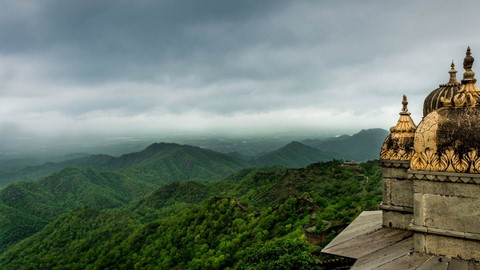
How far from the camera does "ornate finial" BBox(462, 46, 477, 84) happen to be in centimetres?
1075

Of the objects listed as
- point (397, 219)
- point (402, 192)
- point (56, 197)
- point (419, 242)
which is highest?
point (402, 192)

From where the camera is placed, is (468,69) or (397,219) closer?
(468,69)

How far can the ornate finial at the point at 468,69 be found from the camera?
35.3ft

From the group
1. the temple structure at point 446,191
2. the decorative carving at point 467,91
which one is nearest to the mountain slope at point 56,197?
the temple structure at point 446,191

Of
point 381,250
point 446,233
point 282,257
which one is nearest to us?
point 446,233

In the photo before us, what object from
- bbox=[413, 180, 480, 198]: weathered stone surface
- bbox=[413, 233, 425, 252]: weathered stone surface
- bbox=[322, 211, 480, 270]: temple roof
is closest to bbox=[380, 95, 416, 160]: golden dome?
bbox=[322, 211, 480, 270]: temple roof

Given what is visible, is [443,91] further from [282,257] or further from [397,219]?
[282,257]

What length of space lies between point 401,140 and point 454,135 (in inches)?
165

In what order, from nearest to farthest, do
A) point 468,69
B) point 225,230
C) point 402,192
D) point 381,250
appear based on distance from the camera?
point 468,69 → point 381,250 → point 402,192 → point 225,230

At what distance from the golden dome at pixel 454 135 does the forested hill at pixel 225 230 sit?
1120cm

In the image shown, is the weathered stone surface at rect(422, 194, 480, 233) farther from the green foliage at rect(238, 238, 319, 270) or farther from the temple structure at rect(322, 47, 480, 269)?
the green foliage at rect(238, 238, 319, 270)

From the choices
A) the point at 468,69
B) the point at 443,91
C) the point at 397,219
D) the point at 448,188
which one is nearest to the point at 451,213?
the point at 448,188

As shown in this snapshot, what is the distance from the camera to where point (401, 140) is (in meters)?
14.2

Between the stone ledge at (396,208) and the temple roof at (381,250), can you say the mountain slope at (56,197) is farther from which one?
the stone ledge at (396,208)
